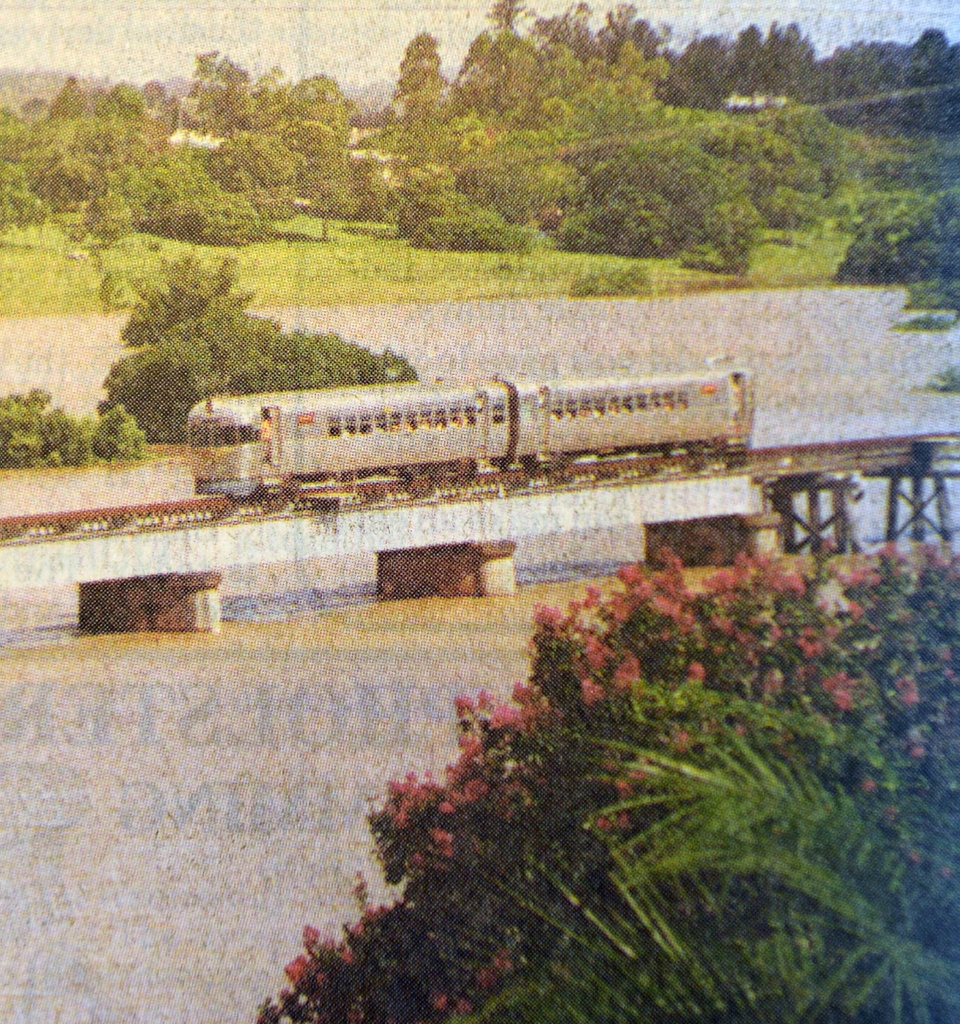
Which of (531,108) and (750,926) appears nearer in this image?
(750,926)

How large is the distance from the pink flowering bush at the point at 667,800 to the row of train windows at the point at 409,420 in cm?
36

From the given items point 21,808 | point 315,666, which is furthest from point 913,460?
point 21,808

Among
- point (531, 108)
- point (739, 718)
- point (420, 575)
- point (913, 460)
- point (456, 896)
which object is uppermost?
point (531, 108)

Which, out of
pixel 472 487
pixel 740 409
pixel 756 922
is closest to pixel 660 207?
pixel 740 409

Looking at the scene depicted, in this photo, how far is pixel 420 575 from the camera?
7.62 feet

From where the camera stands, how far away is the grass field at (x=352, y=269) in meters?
2.21

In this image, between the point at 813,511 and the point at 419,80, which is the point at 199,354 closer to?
the point at 419,80

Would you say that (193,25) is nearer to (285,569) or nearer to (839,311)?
(285,569)

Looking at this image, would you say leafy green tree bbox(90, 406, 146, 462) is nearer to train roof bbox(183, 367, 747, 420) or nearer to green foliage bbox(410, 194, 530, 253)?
train roof bbox(183, 367, 747, 420)

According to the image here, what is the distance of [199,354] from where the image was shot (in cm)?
224

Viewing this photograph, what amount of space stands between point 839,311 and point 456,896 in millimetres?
1250

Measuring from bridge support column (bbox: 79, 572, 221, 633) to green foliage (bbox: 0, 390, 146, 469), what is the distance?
20 cm

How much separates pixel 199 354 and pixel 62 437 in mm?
258

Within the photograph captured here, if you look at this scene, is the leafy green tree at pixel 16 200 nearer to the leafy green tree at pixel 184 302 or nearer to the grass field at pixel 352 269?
the grass field at pixel 352 269
